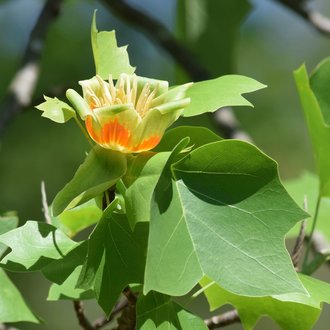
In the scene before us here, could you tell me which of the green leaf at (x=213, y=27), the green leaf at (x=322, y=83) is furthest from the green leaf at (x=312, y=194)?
the green leaf at (x=213, y=27)

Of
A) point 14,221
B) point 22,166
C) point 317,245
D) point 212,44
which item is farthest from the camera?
point 22,166

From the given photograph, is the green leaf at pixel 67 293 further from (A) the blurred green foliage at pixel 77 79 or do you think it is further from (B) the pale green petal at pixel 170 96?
(A) the blurred green foliage at pixel 77 79

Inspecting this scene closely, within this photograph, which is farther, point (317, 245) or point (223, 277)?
point (317, 245)

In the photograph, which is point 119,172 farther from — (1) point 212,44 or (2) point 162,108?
(1) point 212,44

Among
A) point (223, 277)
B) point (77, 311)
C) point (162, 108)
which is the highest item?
point (162, 108)

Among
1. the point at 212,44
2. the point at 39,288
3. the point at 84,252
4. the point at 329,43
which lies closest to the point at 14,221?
the point at 84,252

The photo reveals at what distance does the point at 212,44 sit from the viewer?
104 inches

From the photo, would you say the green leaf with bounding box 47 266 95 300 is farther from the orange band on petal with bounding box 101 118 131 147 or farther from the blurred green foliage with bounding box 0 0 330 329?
the blurred green foliage with bounding box 0 0 330 329

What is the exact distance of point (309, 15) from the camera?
240cm

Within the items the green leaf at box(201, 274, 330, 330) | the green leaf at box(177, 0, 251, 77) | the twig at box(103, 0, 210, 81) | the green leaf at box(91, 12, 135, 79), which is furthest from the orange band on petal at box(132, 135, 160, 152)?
the green leaf at box(177, 0, 251, 77)

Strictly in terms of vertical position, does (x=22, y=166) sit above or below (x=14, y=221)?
below

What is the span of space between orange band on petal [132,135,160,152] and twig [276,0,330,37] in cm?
160

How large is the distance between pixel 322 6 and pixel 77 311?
4.93m

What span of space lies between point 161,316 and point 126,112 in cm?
24
